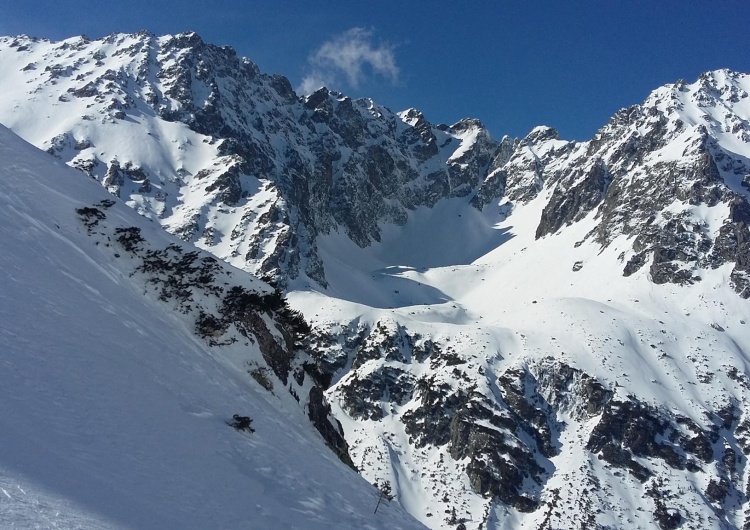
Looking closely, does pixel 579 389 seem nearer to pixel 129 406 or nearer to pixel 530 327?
pixel 530 327

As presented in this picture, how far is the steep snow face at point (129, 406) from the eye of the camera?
30.3 feet

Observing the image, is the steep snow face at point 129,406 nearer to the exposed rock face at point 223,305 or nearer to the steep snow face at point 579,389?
the exposed rock face at point 223,305

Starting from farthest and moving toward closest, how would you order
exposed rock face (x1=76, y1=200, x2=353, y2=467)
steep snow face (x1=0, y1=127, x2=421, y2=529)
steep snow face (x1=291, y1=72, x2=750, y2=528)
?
steep snow face (x1=291, y1=72, x2=750, y2=528)
exposed rock face (x1=76, y1=200, x2=353, y2=467)
steep snow face (x1=0, y1=127, x2=421, y2=529)

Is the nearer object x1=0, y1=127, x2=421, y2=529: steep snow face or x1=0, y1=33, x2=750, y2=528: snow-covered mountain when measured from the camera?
x1=0, y1=127, x2=421, y2=529: steep snow face

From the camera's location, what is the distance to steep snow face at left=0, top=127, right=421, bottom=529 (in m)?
9.25

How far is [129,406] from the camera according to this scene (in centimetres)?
1227

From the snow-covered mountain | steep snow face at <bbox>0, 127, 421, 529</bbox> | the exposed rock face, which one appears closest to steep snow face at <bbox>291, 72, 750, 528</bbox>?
the snow-covered mountain

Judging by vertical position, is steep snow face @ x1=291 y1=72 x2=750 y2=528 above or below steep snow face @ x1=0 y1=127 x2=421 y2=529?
above

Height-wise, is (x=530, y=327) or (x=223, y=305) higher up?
(x=530, y=327)

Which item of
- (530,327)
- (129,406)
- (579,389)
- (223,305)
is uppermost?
(530,327)

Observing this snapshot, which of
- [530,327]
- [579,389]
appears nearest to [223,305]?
[579,389]

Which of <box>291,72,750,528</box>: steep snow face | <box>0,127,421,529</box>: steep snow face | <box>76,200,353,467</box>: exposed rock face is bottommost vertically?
<box>0,127,421,529</box>: steep snow face

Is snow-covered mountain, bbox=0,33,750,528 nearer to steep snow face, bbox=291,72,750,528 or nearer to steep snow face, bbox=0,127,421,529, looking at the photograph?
steep snow face, bbox=291,72,750,528

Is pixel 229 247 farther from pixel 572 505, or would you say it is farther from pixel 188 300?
pixel 188 300
